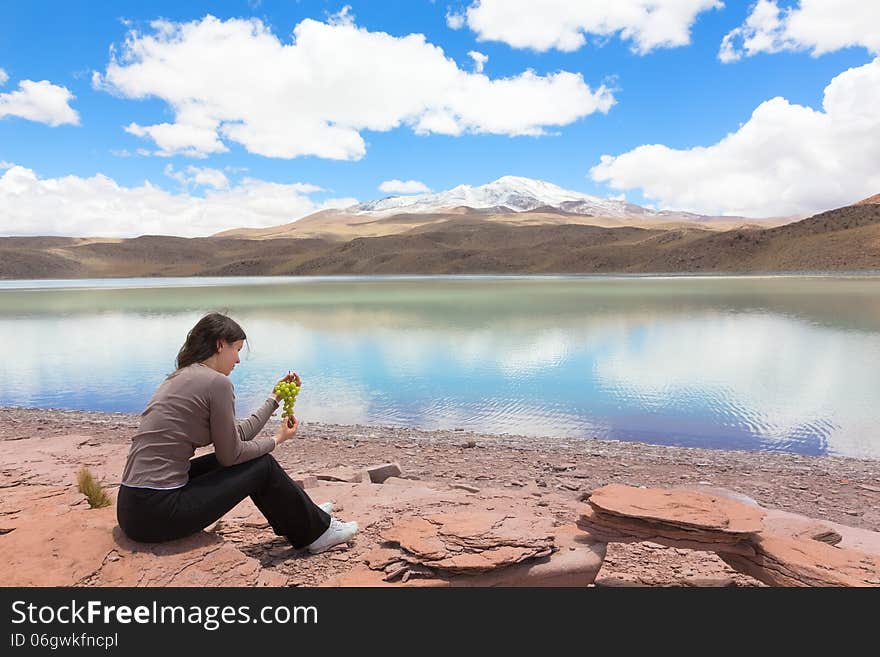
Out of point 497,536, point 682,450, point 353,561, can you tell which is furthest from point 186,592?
point 682,450

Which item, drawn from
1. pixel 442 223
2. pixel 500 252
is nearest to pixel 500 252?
pixel 500 252

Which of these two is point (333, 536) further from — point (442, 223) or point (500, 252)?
point (442, 223)

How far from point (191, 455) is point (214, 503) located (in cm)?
25

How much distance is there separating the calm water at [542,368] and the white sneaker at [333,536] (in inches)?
52.7

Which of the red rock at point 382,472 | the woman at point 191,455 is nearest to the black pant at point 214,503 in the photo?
the woman at point 191,455

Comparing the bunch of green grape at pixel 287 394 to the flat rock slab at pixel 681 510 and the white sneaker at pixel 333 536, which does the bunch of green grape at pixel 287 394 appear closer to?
the white sneaker at pixel 333 536

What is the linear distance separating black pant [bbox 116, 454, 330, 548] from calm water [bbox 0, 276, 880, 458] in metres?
0.91

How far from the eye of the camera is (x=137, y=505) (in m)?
3.06

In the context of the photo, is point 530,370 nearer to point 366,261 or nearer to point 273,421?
point 273,421

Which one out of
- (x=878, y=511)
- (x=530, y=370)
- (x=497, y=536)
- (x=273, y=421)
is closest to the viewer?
(x=497, y=536)

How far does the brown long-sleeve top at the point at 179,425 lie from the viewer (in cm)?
303

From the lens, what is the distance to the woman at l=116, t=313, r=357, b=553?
304 centimetres

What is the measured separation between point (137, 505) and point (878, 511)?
5235mm

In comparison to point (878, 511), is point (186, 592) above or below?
above
